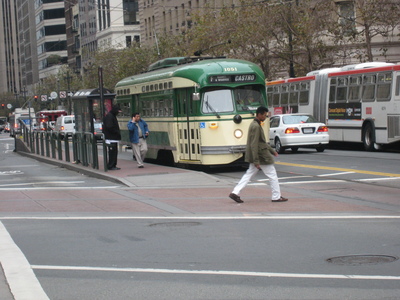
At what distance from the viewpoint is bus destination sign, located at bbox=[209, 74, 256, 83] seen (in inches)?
851

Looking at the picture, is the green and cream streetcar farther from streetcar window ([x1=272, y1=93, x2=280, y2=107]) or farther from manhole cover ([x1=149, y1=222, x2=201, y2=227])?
streetcar window ([x1=272, y1=93, x2=280, y2=107])

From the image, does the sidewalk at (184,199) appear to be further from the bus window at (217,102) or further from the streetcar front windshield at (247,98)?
the streetcar front windshield at (247,98)

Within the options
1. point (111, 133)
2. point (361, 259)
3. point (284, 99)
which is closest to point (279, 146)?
point (284, 99)

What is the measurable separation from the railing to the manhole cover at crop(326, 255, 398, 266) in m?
14.3

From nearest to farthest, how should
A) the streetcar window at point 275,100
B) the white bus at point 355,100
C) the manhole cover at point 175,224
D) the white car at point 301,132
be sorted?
1. the manhole cover at point 175,224
2. the white bus at point 355,100
3. the white car at point 301,132
4. the streetcar window at point 275,100

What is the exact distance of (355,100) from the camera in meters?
31.9

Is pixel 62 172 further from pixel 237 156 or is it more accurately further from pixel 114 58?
pixel 114 58

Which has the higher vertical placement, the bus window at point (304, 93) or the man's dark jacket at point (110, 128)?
the bus window at point (304, 93)

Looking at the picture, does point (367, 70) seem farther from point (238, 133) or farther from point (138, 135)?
point (138, 135)

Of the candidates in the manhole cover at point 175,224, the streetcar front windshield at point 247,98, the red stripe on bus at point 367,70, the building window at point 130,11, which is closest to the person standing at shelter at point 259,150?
the manhole cover at point 175,224

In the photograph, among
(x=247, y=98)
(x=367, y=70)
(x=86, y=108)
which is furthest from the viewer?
(x=86, y=108)

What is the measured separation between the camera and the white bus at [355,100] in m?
29.1

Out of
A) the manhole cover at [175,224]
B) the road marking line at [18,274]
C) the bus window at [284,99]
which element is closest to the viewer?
the road marking line at [18,274]

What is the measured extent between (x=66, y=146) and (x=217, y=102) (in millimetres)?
9107
